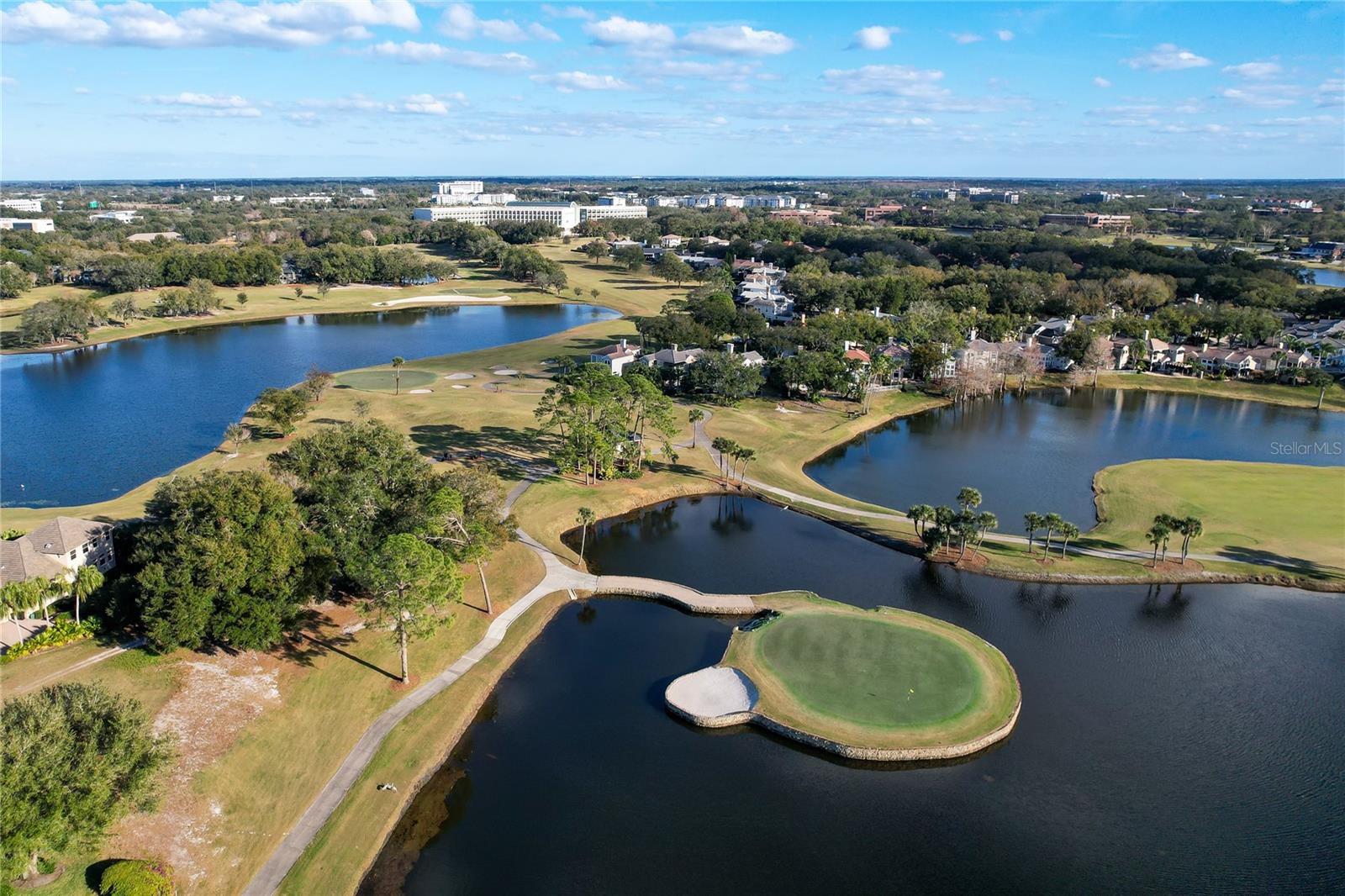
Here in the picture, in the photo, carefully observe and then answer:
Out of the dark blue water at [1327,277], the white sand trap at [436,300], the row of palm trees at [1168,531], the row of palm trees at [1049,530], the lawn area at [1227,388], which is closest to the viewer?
the row of palm trees at [1168,531]

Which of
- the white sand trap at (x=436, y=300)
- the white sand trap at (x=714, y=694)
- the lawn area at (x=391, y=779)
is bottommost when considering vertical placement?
the lawn area at (x=391, y=779)

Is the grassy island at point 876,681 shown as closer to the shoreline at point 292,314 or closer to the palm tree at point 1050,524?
the palm tree at point 1050,524

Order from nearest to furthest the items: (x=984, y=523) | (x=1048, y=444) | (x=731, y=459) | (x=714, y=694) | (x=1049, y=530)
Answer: (x=714, y=694)
(x=984, y=523)
(x=1049, y=530)
(x=731, y=459)
(x=1048, y=444)

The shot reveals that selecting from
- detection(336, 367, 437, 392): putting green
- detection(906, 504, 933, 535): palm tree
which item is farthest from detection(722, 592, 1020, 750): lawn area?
detection(336, 367, 437, 392): putting green

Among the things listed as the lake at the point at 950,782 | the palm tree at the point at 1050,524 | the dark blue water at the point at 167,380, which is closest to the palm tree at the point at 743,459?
the lake at the point at 950,782

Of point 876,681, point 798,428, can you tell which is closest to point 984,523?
point 876,681

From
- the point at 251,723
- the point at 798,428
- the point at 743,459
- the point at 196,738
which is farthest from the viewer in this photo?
the point at 798,428

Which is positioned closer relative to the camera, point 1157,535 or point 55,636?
point 55,636

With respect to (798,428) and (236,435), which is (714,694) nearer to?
(798,428)
